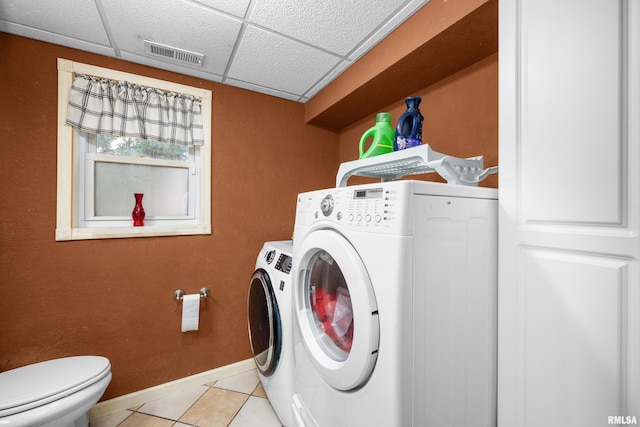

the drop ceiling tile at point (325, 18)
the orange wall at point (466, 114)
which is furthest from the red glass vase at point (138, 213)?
the orange wall at point (466, 114)

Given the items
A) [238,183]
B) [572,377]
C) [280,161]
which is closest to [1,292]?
[238,183]

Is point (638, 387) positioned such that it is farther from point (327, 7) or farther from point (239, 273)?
point (239, 273)

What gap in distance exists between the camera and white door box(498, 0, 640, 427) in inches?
24.9

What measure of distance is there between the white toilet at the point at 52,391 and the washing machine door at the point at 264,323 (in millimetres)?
758

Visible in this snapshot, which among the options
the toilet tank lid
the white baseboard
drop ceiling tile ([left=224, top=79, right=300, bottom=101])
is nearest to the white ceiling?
drop ceiling tile ([left=224, top=79, right=300, bottom=101])

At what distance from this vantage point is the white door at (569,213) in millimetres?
631

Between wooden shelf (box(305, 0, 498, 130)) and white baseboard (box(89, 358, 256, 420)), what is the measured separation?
7.00 feet

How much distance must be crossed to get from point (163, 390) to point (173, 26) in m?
2.22

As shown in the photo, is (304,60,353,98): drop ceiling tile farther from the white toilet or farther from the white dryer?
the white toilet

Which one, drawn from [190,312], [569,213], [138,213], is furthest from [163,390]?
[569,213]

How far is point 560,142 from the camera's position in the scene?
747 millimetres

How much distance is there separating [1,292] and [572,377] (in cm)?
250

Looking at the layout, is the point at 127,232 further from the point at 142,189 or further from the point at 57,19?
the point at 57,19

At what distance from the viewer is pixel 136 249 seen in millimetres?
1683
